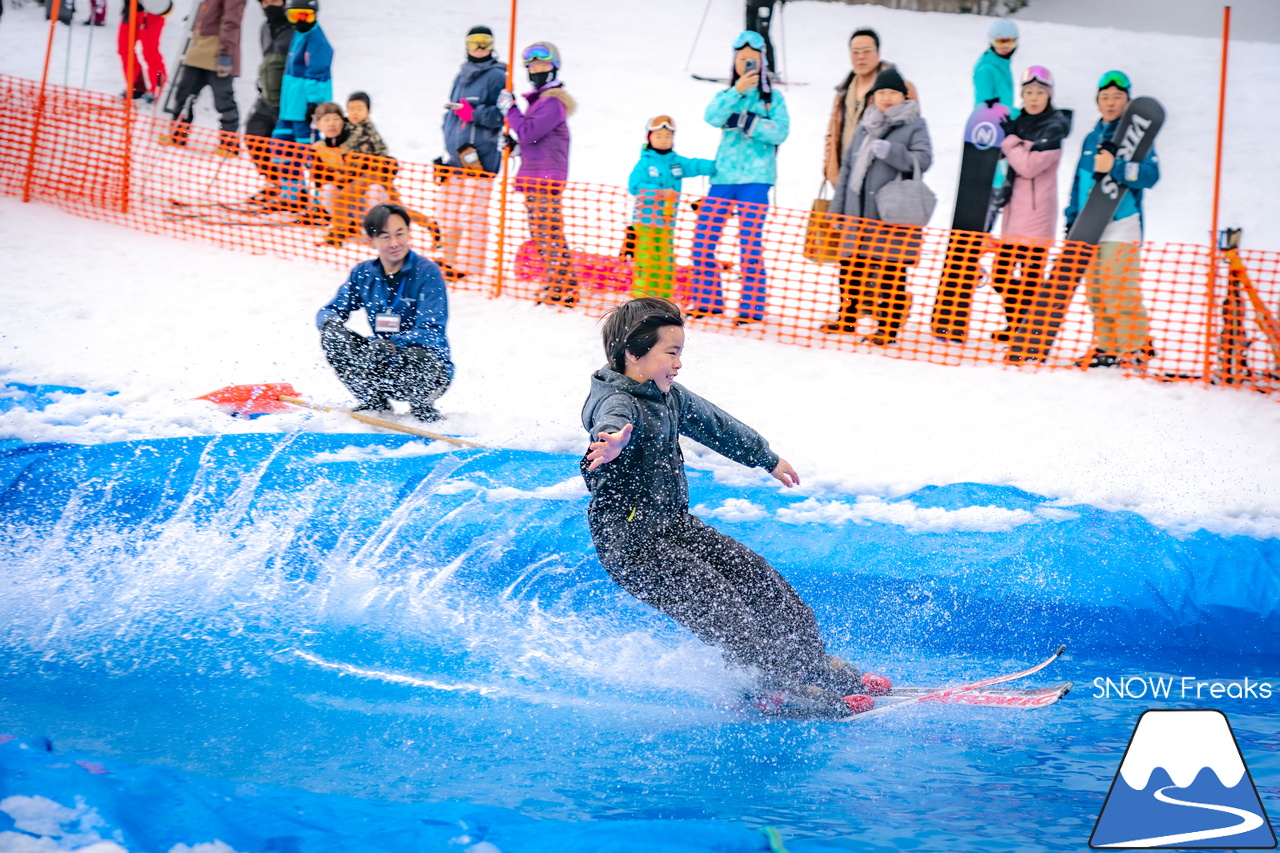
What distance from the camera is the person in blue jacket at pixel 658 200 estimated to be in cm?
784

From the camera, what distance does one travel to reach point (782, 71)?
1697 centimetres

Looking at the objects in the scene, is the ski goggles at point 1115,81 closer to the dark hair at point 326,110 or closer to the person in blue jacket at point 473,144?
the person in blue jacket at point 473,144

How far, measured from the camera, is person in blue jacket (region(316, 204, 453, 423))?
597 centimetres

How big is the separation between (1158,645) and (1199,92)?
48.8 ft

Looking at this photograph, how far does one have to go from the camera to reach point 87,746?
312 centimetres

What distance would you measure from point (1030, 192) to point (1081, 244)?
54cm

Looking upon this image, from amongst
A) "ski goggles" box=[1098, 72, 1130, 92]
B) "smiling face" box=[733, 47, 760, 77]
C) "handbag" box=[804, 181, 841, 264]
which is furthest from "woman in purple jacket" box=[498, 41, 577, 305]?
"ski goggles" box=[1098, 72, 1130, 92]

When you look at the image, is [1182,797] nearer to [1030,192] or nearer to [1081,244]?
[1081,244]

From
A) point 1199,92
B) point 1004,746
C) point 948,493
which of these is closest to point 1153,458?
point 948,493

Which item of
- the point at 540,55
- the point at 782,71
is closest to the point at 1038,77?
the point at 540,55

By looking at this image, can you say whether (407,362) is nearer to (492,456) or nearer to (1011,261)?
(492,456)

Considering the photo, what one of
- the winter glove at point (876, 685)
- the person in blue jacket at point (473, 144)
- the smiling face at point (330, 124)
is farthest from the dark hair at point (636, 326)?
the smiling face at point (330, 124)

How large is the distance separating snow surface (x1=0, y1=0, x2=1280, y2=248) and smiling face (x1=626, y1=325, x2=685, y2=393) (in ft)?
33.7

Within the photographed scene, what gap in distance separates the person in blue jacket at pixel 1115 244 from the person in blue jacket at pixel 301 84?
20.3 ft
